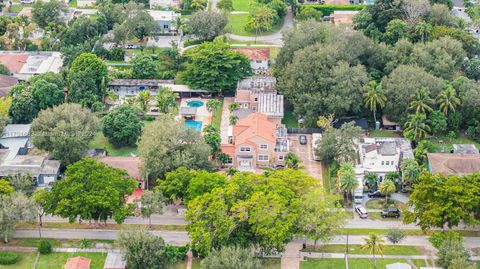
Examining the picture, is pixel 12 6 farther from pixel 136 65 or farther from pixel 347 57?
pixel 347 57

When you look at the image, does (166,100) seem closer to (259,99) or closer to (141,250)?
(259,99)

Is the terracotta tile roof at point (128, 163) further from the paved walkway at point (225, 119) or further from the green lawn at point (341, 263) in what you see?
the green lawn at point (341, 263)

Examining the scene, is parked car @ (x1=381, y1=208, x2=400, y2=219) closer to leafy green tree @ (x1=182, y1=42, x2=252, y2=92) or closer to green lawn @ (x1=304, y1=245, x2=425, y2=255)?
green lawn @ (x1=304, y1=245, x2=425, y2=255)

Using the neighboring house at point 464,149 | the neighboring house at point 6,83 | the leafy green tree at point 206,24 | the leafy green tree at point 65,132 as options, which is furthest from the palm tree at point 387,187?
the neighboring house at point 6,83

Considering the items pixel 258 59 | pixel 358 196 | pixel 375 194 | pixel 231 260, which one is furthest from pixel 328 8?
pixel 231 260

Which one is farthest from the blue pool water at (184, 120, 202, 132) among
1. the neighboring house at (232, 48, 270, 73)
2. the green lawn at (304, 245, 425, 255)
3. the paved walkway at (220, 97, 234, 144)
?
the green lawn at (304, 245, 425, 255)

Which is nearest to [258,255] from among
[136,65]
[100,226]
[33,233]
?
[100,226]
